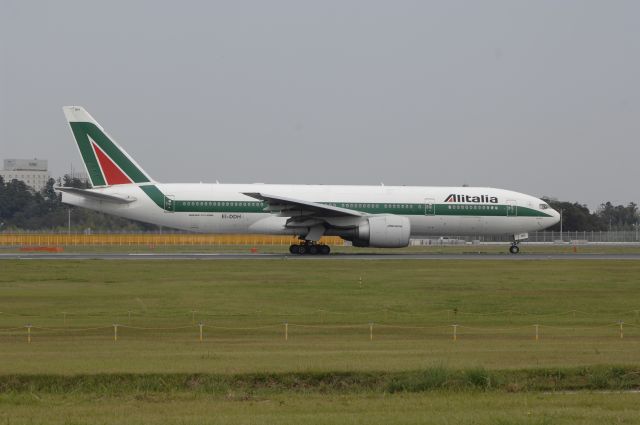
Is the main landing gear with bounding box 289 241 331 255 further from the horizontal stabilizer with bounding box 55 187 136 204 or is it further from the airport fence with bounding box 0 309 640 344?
the airport fence with bounding box 0 309 640 344

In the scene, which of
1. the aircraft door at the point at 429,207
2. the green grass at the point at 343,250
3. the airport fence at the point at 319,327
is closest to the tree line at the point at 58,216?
the green grass at the point at 343,250

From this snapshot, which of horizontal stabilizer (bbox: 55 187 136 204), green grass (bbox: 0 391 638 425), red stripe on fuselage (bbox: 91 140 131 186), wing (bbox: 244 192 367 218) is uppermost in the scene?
red stripe on fuselage (bbox: 91 140 131 186)

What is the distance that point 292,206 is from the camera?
47.7m

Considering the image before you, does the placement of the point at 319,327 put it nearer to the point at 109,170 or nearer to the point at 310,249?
the point at 310,249

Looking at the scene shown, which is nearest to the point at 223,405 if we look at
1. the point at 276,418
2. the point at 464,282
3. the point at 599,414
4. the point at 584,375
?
the point at 276,418

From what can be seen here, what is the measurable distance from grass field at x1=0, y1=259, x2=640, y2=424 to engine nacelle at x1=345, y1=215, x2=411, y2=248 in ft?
22.7

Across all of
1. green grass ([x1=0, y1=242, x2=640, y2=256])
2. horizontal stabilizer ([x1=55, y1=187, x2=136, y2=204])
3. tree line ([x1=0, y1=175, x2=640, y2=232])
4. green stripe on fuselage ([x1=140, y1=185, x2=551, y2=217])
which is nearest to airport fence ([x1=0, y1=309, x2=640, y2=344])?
green stripe on fuselage ([x1=140, y1=185, x2=551, y2=217])

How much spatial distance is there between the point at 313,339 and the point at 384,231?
89.1 ft

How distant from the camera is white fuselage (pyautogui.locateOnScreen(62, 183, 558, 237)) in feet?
164

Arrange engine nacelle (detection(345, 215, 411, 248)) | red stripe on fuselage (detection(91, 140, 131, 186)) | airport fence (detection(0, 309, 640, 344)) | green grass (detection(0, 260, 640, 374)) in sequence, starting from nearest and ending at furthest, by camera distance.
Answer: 1. green grass (detection(0, 260, 640, 374))
2. airport fence (detection(0, 309, 640, 344))
3. engine nacelle (detection(345, 215, 411, 248))
4. red stripe on fuselage (detection(91, 140, 131, 186))

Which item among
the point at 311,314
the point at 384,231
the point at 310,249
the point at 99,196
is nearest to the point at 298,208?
the point at 310,249

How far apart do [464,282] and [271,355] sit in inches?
745

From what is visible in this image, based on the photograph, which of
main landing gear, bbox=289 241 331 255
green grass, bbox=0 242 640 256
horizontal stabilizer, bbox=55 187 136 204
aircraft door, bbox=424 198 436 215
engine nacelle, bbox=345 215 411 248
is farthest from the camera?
green grass, bbox=0 242 640 256

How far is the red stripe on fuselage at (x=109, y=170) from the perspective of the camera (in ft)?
167
